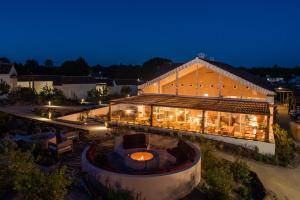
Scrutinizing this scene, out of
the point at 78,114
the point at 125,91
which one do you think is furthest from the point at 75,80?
the point at 78,114

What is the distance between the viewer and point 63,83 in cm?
3694

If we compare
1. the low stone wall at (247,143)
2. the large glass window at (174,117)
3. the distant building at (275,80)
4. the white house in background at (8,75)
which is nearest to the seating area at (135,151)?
the low stone wall at (247,143)

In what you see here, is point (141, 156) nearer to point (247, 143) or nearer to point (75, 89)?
point (247, 143)

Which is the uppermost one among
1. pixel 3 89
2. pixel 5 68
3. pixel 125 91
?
pixel 5 68

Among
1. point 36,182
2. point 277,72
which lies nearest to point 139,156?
point 36,182

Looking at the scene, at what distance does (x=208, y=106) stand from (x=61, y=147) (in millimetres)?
9718

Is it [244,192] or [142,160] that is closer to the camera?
[142,160]

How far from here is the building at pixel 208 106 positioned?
15828mm

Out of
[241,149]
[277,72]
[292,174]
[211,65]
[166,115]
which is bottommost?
[292,174]

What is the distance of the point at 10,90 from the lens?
31.8 meters

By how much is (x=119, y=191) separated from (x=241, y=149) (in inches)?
350

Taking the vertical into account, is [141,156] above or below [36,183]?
below

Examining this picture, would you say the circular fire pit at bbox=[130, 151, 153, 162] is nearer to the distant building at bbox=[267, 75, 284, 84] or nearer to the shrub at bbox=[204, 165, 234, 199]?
the shrub at bbox=[204, 165, 234, 199]

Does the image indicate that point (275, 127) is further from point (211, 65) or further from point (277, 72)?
point (277, 72)
